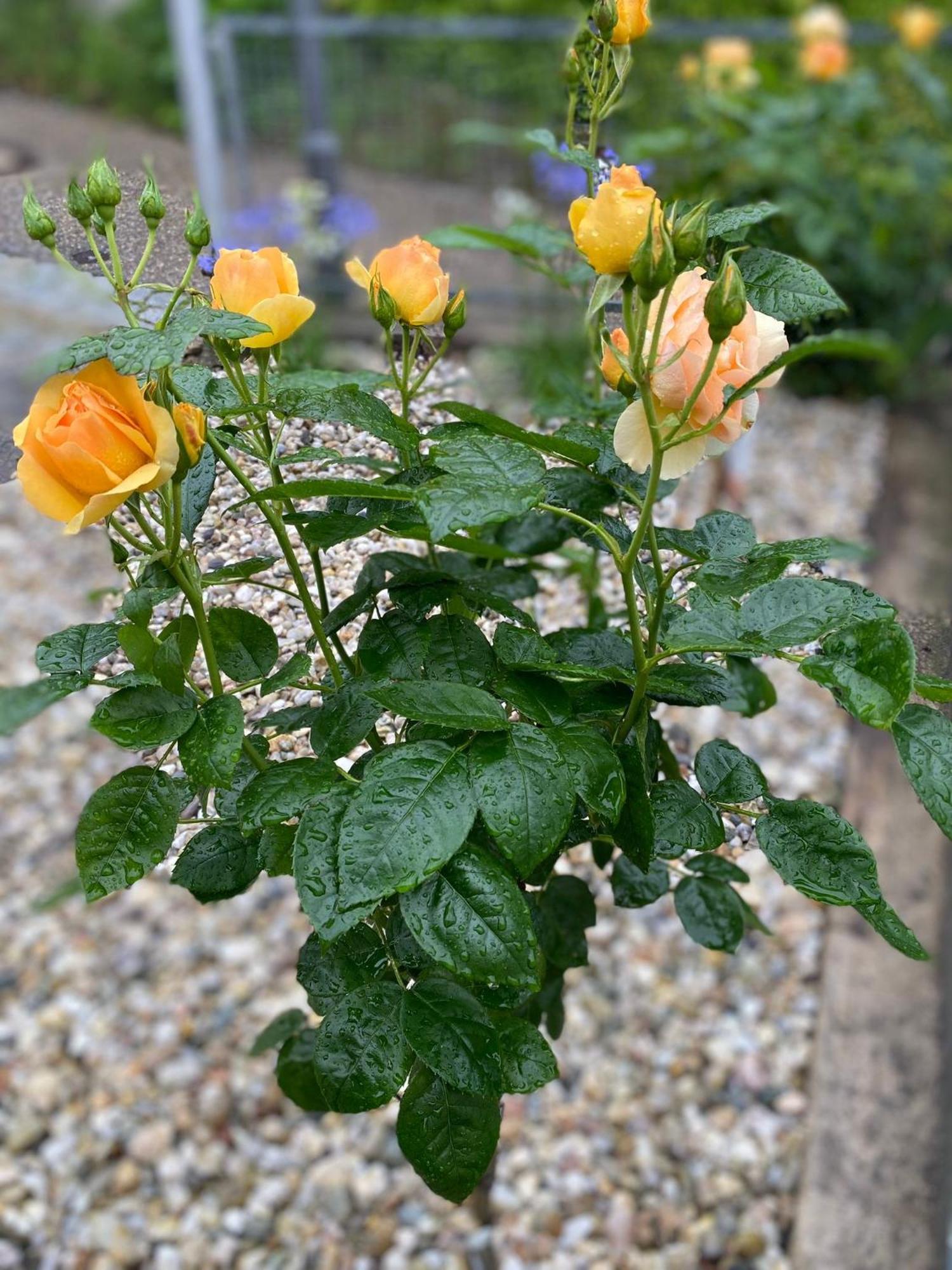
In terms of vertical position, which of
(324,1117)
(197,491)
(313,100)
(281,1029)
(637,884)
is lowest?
(324,1117)

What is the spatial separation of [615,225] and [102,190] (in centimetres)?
26

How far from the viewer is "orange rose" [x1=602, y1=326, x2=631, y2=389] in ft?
2.03

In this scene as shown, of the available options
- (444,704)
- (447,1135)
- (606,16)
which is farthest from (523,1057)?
(606,16)

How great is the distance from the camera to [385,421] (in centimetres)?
60

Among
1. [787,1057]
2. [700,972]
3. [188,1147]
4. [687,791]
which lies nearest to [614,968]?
[700,972]

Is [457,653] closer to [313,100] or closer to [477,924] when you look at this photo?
[477,924]

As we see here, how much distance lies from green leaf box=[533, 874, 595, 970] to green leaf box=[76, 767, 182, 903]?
1.05 ft

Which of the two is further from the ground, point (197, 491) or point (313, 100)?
point (197, 491)

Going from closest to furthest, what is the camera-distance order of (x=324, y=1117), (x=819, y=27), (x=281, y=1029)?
1. (x=281, y=1029)
2. (x=324, y=1117)
3. (x=819, y=27)

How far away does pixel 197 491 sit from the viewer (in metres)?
0.67

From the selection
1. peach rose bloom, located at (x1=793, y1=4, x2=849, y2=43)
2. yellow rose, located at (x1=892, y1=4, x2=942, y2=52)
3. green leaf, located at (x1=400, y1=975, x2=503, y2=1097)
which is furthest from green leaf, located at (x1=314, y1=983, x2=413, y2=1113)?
yellow rose, located at (x1=892, y1=4, x2=942, y2=52)

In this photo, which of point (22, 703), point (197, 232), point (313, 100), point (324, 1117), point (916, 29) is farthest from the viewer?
point (313, 100)

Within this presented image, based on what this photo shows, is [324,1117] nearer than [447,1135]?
No

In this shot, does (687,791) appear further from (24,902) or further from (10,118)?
(10,118)
